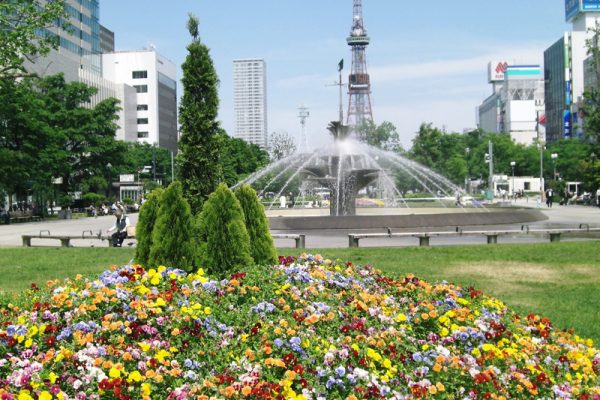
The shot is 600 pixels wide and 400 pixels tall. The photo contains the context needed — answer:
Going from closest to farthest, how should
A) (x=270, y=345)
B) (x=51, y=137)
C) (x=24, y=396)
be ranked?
(x=24, y=396) < (x=270, y=345) < (x=51, y=137)

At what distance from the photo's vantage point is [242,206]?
34.2ft

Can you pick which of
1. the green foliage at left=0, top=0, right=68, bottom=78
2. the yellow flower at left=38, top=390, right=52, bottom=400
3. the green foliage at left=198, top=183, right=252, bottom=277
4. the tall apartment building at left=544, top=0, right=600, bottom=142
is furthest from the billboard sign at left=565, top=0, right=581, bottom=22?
the yellow flower at left=38, top=390, right=52, bottom=400

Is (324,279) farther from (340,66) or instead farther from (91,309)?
(340,66)

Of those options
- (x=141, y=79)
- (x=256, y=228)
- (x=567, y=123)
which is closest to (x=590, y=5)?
(x=567, y=123)

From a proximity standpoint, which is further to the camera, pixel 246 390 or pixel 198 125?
pixel 198 125

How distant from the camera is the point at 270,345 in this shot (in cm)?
589

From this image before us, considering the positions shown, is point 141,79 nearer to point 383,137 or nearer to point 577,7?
point 383,137

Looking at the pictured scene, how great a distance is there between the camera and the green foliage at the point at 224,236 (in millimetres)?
9594

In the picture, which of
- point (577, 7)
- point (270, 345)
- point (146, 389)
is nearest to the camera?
point (146, 389)

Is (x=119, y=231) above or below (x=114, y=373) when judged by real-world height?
above

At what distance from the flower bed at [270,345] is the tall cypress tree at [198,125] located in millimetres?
13393

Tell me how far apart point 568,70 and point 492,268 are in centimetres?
13652

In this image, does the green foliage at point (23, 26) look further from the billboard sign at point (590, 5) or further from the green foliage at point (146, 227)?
the billboard sign at point (590, 5)

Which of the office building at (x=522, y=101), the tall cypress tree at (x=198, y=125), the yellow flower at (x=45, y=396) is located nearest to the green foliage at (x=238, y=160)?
the tall cypress tree at (x=198, y=125)
